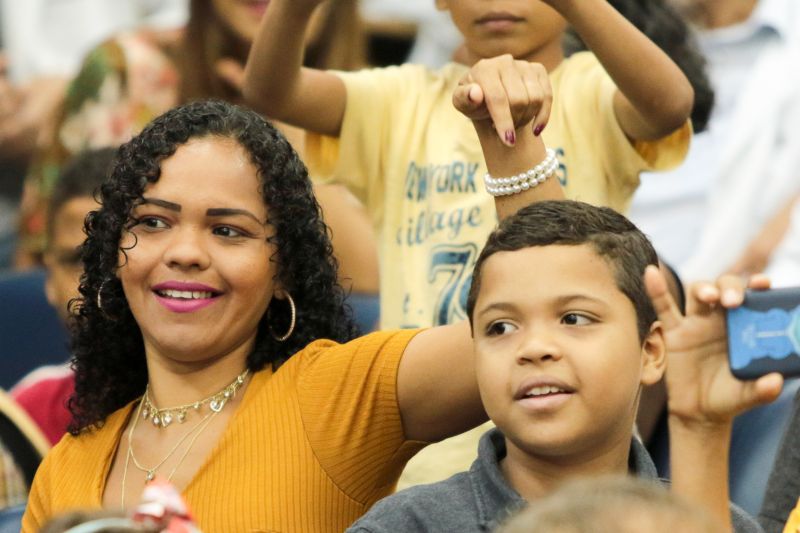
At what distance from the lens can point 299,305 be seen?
2.32 metres

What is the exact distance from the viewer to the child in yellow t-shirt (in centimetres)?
238

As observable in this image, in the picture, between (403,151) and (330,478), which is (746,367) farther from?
(403,151)

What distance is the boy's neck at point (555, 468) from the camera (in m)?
1.92

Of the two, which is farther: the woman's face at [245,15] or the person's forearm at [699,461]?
the woman's face at [245,15]

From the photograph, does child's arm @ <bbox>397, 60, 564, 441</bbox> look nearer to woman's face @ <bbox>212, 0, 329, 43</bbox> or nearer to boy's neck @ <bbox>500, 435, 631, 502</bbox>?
boy's neck @ <bbox>500, 435, 631, 502</bbox>

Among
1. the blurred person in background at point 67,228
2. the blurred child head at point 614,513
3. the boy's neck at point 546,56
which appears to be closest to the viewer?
the blurred child head at point 614,513

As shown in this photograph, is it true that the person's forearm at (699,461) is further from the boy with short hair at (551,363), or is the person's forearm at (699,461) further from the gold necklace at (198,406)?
the gold necklace at (198,406)

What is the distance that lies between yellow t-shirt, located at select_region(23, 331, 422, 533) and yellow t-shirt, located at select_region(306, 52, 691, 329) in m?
0.34

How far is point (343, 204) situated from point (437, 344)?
150 cm

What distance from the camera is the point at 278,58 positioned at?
2385 mm

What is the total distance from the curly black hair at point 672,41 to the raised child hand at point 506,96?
90cm

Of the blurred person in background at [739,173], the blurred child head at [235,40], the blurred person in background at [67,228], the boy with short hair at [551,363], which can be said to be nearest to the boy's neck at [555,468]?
the boy with short hair at [551,363]

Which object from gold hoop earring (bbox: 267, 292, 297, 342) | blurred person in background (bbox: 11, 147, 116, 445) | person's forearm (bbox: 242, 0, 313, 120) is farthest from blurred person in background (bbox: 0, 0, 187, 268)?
gold hoop earring (bbox: 267, 292, 297, 342)

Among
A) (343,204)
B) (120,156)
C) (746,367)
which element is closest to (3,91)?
(343,204)
